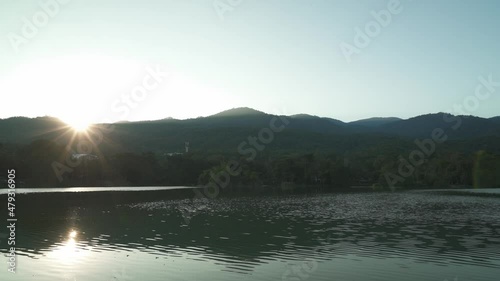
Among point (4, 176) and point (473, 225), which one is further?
point (4, 176)

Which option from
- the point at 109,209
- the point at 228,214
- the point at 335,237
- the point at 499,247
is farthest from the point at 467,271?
the point at 109,209

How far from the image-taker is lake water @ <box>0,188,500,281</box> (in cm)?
2109

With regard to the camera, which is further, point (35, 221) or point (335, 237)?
point (35, 221)

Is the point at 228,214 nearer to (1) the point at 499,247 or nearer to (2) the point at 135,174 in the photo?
(1) the point at 499,247

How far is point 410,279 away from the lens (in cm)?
1994

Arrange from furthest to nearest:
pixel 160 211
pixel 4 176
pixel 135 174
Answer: pixel 135 174 → pixel 4 176 → pixel 160 211

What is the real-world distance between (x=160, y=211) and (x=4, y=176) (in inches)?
3462

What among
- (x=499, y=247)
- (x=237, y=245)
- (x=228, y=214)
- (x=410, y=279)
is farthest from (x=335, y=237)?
(x=228, y=214)

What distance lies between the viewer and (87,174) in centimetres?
13888

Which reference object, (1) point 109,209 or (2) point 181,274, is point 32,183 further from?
(2) point 181,274

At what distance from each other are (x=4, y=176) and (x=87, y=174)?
938 inches

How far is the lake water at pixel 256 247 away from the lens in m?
21.1

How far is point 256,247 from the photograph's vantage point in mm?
28312

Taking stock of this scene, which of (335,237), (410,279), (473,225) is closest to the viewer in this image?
(410,279)
